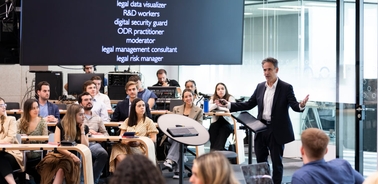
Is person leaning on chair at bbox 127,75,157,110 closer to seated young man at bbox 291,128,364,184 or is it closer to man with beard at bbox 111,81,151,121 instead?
man with beard at bbox 111,81,151,121

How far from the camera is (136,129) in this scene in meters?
8.24

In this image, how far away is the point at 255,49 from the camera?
12.1 metres

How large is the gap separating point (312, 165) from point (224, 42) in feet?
9.11

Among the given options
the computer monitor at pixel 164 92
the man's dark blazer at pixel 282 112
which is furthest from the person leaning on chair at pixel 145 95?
the man's dark blazer at pixel 282 112

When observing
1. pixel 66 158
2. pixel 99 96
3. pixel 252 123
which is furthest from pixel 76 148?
pixel 99 96

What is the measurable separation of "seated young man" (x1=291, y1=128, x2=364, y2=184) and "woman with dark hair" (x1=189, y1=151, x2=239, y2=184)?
1079 mm

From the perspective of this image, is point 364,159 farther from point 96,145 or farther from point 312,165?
point 312,165

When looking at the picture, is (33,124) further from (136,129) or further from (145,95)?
(145,95)

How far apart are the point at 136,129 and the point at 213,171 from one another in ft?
17.9

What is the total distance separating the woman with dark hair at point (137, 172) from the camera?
7.13 feet

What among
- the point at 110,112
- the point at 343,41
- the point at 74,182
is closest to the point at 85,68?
the point at 110,112

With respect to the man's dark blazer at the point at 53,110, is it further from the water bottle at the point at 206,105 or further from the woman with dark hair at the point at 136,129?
the water bottle at the point at 206,105

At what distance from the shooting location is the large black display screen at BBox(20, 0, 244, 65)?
570cm

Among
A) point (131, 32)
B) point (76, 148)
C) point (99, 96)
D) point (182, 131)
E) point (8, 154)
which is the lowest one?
point (8, 154)
